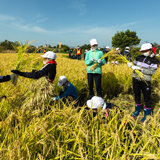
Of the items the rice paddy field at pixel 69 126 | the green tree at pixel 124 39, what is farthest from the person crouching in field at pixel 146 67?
the green tree at pixel 124 39

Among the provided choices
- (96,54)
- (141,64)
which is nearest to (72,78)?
(96,54)

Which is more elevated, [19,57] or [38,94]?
[19,57]

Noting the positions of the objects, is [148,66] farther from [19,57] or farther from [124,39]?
[124,39]

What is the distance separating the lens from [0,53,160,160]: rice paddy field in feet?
3.58

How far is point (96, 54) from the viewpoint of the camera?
320 centimetres

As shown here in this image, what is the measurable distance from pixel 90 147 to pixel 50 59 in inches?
60.0

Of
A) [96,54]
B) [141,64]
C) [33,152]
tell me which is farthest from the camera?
[96,54]

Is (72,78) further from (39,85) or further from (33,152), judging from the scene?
(33,152)

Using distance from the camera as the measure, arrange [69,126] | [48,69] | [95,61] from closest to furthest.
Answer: [69,126], [48,69], [95,61]

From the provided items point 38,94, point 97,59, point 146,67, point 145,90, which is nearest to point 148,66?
point 146,67

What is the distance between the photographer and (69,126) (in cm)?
140

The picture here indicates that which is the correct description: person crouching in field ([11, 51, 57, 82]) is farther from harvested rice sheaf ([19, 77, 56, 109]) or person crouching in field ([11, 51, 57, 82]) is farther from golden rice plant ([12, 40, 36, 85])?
golden rice plant ([12, 40, 36, 85])

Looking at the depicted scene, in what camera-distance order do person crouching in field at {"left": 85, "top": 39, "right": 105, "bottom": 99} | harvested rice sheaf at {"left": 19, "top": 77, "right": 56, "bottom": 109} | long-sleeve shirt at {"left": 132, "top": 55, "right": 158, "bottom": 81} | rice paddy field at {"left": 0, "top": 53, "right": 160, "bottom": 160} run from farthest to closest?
1. person crouching in field at {"left": 85, "top": 39, "right": 105, "bottom": 99}
2. long-sleeve shirt at {"left": 132, "top": 55, "right": 158, "bottom": 81}
3. harvested rice sheaf at {"left": 19, "top": 77, "right": 56, "bottom": 109}
4. rice paddy field at {"left": 0, "top": 53, "right": 160, "bottom": 160}

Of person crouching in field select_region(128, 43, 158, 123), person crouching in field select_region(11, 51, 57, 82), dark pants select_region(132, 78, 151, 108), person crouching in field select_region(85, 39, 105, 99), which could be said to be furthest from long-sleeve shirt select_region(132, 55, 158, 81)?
person crouching in field select_region(11, 51, 57, 82)
